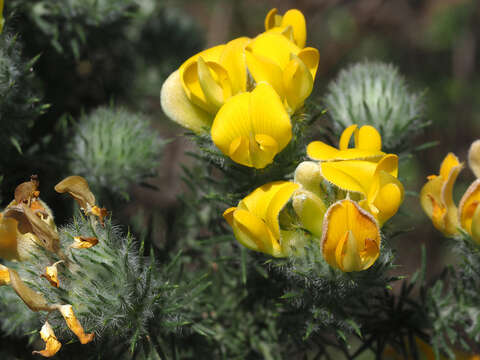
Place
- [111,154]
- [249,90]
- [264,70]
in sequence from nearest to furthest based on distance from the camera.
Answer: [264,70], [249,90], [111,154]

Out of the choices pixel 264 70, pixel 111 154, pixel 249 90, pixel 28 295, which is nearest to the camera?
pixel 28 295

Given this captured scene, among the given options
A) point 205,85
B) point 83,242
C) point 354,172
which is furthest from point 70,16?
point 354,172

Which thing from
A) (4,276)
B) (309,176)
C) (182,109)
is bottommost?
(4,276)

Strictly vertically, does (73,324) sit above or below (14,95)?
below

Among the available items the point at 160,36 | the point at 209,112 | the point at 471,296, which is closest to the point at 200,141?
the point at 209,112

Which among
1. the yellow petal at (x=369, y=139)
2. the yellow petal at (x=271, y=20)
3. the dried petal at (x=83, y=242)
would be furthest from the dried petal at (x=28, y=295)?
the yellow petal at (x=271, y=20)

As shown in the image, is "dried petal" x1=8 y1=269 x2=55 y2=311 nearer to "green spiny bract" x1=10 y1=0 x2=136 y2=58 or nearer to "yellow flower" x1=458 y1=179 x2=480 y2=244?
"green spiny bract" x1=10 y1=0 x2=136 y2=58

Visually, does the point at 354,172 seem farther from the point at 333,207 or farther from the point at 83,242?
the point at 83,242

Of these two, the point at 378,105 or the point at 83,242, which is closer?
the point at 83,242
